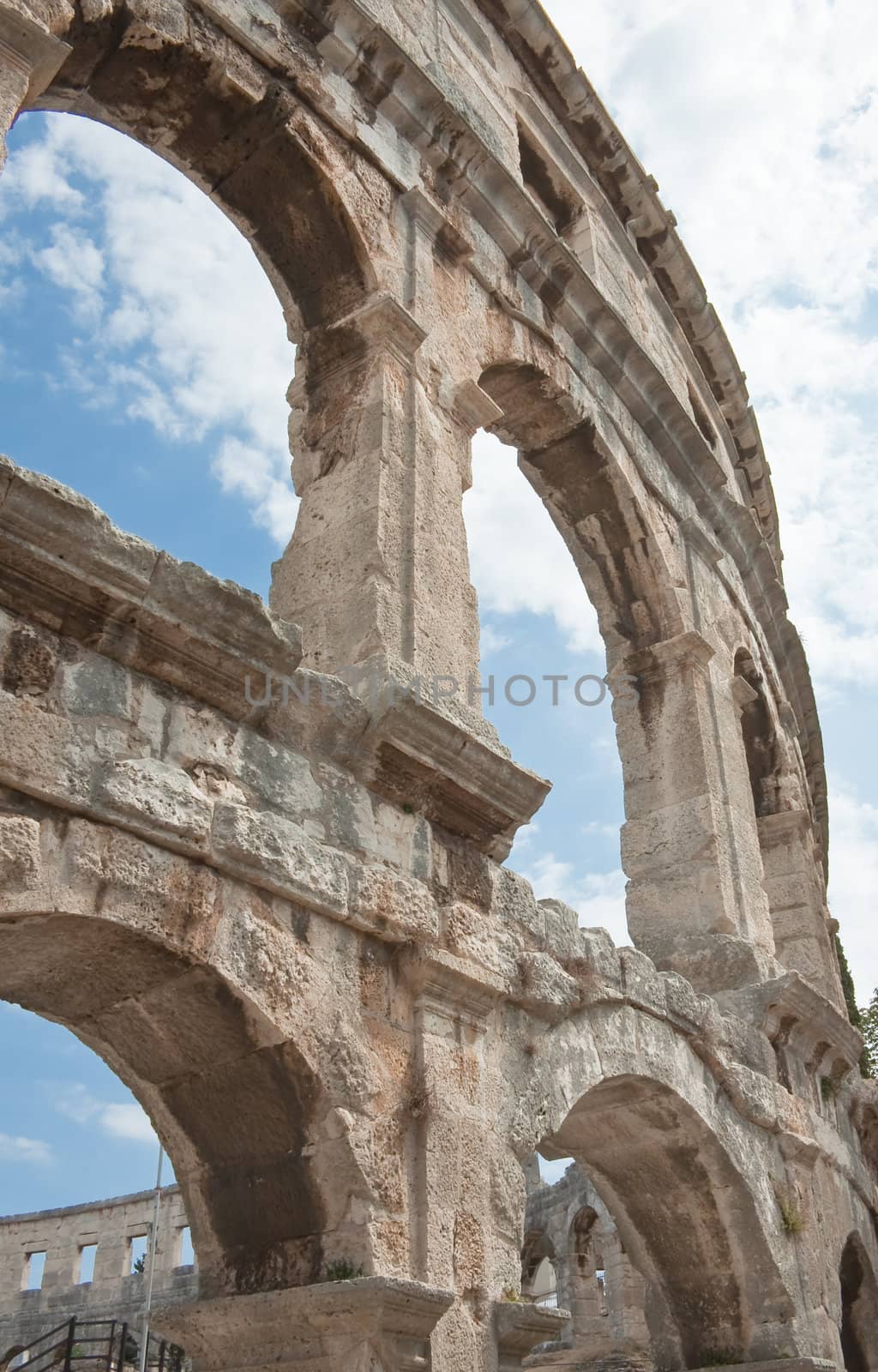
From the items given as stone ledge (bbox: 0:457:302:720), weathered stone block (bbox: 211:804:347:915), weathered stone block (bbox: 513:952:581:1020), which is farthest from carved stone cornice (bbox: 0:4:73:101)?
weathered stone block (bbox: 513:952:581:1020)

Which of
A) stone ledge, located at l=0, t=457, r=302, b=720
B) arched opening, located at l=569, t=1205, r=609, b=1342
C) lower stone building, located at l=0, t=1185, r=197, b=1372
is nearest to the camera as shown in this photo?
stone ledge, located at l=0, t=457, r=302, b=720

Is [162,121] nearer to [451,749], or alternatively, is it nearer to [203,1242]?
[451,749]

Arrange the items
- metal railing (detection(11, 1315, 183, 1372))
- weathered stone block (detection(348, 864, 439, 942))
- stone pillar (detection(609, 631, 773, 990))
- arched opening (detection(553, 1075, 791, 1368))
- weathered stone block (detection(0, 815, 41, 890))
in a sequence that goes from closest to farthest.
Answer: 1. weathered stone block (detection(0, 815, 41, 890))
2. weathered stone block (detection(348, 864, 439, 942))
3. arched opening (detection(553, 1075, 791, 1368))
4. stone pillar (detection(609, 631, 773, 990))
5. metal railing (detection(11, 1315, 183, 1372))

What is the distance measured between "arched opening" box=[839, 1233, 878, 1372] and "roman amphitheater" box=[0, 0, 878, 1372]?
0.04 metres

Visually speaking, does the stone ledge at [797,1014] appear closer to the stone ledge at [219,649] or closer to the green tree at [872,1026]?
the stone ledge at [219,649]

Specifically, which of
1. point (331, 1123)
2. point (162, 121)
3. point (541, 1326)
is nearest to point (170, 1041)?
point (331, 1123)

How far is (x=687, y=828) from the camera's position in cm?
754

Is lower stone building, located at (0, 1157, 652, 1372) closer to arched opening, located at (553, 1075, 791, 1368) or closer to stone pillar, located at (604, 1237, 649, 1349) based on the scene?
stone pillar, located at (604, 1237, 649, 1349)

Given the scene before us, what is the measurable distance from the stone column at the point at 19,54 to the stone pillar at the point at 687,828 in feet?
16.6

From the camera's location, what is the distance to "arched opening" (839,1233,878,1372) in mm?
7566

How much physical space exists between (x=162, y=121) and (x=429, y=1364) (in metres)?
5.25

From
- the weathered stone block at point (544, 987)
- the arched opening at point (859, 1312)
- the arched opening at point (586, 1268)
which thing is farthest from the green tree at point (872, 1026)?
the weathered stone block at point (544, 987)

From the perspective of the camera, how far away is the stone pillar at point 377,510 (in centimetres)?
511

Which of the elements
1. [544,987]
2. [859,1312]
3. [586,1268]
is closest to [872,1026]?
[586,1268]
